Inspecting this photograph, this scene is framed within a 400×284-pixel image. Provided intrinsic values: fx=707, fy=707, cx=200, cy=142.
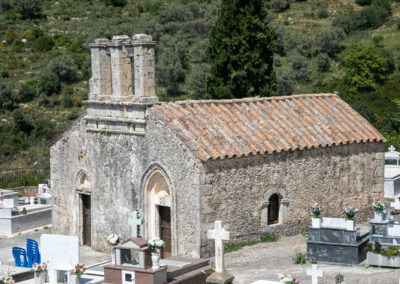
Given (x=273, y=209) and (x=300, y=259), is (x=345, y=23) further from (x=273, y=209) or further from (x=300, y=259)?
(x=300, y=259)

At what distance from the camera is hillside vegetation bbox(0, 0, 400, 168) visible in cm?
4400

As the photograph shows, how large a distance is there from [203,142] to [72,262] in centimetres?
416

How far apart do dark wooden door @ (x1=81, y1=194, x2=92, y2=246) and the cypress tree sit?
31.6 feet

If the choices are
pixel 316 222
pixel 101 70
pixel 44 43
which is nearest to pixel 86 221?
pixel 101 70

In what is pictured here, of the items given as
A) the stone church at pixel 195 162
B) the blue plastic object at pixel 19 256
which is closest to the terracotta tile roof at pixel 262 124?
the stone church at pixel 195 162

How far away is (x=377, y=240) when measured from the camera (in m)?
16.7

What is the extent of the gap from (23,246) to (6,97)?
28.9 m

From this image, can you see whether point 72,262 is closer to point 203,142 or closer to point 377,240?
point 203,142

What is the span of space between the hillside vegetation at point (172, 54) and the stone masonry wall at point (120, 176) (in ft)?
51.3

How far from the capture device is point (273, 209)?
1867cm

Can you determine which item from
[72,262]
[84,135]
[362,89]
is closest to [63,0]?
[362,89]

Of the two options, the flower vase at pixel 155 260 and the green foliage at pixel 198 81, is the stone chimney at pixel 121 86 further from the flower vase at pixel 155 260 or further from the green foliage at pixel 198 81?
the green foliage at pixel 198 81

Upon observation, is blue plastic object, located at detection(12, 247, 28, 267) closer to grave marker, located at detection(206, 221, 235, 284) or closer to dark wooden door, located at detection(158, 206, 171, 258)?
dark wooden door, located at detection(158, 206, 171, 258)

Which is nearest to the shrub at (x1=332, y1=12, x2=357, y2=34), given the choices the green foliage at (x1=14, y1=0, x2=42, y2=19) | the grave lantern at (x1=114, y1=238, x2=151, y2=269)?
the green foliage at (x1=14, y1=0, x2=42, y2=19)
